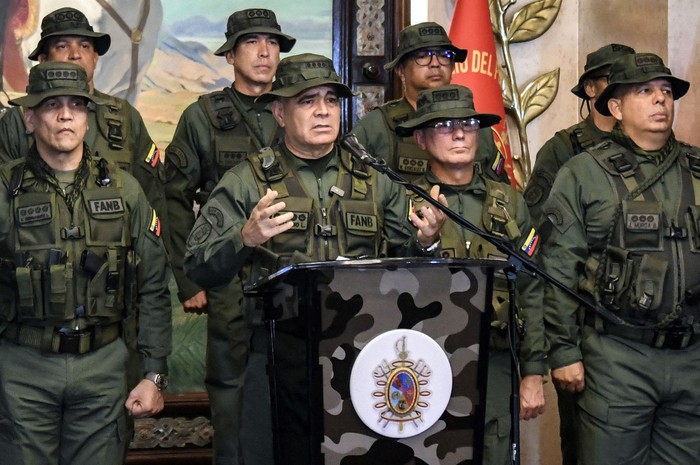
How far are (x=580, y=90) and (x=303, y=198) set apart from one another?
8.44 feet

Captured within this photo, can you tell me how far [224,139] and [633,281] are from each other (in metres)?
2.07

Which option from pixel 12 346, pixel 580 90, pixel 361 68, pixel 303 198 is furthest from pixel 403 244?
pixel 361 68

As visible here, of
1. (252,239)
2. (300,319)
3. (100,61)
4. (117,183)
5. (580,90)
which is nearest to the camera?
(300,319)

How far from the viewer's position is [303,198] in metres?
4.53

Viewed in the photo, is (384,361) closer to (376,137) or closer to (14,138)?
(376,137)

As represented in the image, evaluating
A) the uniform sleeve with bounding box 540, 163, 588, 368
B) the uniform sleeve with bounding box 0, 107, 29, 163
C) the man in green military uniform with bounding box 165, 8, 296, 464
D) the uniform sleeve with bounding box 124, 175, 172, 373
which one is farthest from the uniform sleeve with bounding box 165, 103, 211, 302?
the uniform sleeve with bounding box 540, 163, 588, 368

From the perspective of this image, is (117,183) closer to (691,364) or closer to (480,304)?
(480,304)

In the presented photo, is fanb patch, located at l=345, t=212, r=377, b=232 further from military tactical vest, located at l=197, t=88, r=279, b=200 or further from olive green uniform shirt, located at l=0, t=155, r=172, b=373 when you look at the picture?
military tactical vest, located at l=197, t=88, r=279, b=200

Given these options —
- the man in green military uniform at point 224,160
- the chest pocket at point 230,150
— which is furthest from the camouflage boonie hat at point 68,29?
the chest pocket at point 230,150

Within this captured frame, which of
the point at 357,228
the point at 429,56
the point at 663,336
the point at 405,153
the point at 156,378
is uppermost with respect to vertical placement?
the point at 429,56

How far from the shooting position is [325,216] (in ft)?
14.9

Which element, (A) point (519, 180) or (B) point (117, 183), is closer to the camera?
(B) point (117, 183)

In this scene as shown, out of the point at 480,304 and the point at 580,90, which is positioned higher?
the point at 580,90

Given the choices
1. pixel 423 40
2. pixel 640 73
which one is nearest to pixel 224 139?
pixel 423 40
